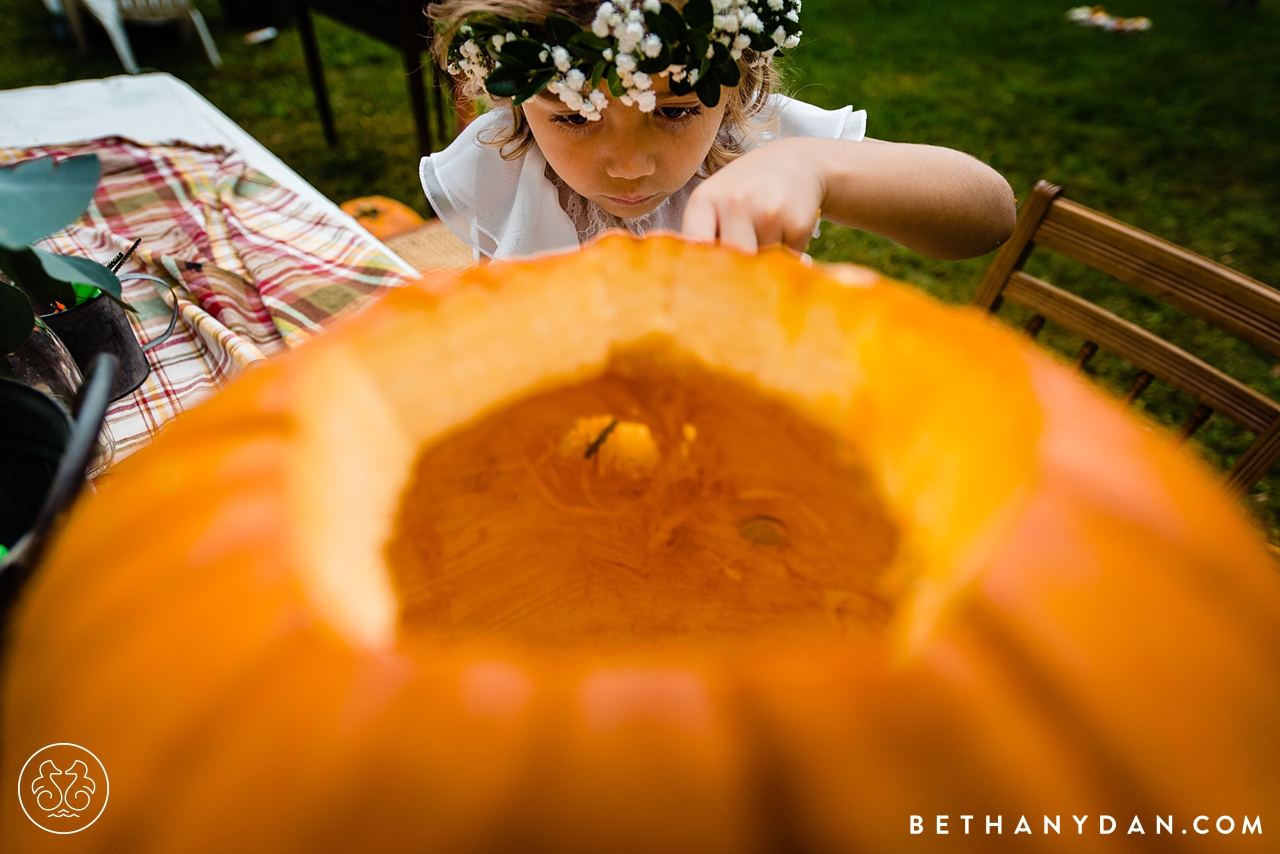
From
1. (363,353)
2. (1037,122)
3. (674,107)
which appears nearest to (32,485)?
(363,353)

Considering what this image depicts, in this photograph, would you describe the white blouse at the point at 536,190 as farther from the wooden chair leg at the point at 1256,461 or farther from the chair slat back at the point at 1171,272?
the wooden chair leg at the point at 1256,461

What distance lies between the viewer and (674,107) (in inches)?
28.7

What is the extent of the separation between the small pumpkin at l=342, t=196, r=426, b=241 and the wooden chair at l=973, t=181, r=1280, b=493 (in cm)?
120

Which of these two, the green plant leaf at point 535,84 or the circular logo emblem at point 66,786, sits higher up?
the green plant leaf at point 535,84

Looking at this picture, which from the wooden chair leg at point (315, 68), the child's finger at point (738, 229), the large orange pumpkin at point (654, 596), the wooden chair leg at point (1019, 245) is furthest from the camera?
the wooden chair leg at point (315, 68)

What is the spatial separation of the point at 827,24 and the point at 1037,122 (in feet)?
4.64

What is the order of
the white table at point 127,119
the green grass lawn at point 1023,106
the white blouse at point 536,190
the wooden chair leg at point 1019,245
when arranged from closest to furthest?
the wooden chair leg at point 1019,245
the white blouse at point 536,190
the white table at point 127,119
the green grass lawn at point 1023,106

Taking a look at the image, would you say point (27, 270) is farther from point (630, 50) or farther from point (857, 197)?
point (857, 197)

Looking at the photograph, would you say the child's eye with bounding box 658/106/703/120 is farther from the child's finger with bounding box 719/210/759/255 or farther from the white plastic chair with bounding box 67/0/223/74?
the white plastic chair with bounding box 67/0/223/74

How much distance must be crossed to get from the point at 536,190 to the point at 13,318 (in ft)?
2.38

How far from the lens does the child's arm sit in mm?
448

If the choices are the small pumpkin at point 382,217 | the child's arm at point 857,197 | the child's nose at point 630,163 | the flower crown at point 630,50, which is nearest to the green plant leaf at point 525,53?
the flower crown at point 630,50

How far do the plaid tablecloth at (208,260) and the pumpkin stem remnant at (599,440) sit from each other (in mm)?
609

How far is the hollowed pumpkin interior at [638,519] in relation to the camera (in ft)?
0.91
